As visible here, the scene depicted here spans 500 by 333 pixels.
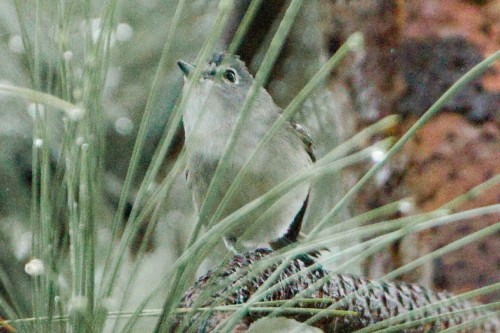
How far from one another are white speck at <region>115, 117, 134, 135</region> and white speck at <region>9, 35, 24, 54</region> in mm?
292

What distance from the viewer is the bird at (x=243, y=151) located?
209cm

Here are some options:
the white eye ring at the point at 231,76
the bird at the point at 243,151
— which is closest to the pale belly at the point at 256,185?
the bird at the point at 243,151

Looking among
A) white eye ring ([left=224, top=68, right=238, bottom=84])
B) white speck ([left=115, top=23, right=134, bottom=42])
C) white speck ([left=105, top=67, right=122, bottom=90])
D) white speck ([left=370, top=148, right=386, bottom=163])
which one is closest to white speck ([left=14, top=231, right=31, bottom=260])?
white speck ([left=105, top=67, right=122, bottom=90])

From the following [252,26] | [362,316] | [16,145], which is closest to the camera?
[362,316]

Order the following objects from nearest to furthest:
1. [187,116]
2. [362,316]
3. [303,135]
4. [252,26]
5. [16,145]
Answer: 1. [362,316]
2. [16,145]
3. [252,26]
4. [187,116]
5. [303,135]

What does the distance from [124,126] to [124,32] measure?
0.87 ft

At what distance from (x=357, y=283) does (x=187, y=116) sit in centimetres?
95

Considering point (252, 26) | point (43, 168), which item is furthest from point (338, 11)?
point (43, 168)

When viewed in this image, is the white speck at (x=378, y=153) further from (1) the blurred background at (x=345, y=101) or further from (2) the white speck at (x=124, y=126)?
(2) the white speck at (x=124, y=126)

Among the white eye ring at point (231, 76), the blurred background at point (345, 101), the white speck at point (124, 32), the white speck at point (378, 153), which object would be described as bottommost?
the white speck at point (378, 153)

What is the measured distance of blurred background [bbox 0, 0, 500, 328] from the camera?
1.49 metres

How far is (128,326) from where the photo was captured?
2.91 ft

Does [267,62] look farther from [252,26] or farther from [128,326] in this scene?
[252,26]

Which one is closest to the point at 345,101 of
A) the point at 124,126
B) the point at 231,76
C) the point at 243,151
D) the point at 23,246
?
the point at 243,151
